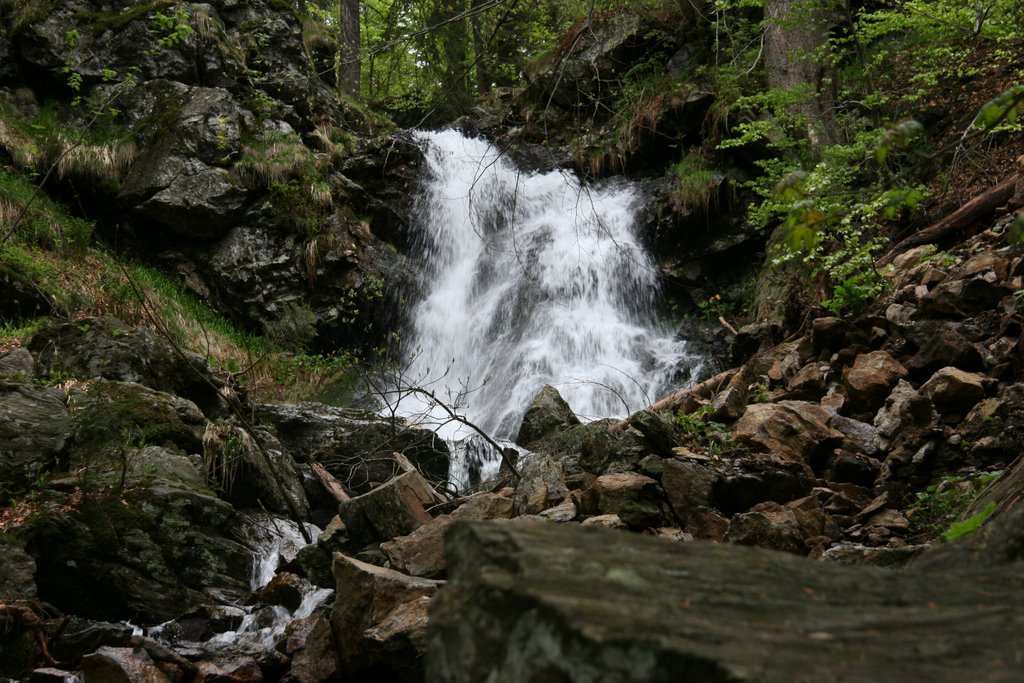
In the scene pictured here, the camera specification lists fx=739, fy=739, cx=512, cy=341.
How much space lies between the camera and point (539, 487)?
472cm

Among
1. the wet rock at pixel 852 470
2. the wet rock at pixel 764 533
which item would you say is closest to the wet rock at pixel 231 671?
the wet rock at pixel 764 533

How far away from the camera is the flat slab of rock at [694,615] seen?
1109mm

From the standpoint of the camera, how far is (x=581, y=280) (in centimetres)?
1199

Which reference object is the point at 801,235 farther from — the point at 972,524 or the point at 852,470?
the point at 852,470

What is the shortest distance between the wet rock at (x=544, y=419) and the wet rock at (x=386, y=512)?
2258 mm

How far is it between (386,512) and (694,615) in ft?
12.4

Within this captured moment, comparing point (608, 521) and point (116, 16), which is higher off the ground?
point (116, 16)

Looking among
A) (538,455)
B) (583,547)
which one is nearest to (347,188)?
(538,455)

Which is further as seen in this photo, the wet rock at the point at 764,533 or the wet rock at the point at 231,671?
the wet rock at the point at 231,671

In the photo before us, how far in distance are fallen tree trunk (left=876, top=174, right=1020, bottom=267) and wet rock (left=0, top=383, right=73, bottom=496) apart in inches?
315

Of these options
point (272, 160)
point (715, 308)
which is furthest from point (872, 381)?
point (272, 160)

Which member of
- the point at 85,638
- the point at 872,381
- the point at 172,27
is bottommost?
the point at 85,638

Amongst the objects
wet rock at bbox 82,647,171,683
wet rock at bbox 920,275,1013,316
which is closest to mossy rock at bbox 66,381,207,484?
wet rock at bbox 82,647,171,683

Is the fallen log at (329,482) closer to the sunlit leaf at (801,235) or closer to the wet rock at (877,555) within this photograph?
the wet rock at (877,555)
